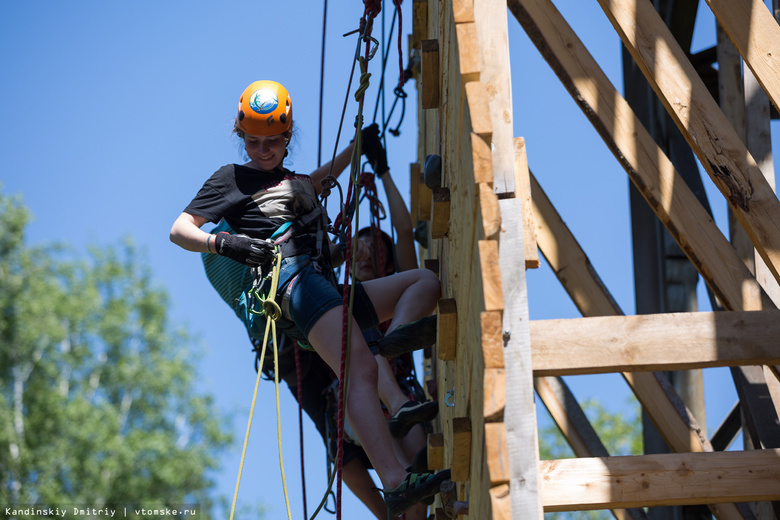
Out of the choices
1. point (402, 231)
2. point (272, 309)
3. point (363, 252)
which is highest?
point (402, 231)

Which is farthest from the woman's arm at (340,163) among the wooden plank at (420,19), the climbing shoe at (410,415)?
the climbing shoe at (410,415)

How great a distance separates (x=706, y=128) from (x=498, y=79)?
97 cm

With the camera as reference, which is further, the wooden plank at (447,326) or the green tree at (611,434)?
the green tree at (611,434)

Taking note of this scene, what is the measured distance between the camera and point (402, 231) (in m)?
5.31

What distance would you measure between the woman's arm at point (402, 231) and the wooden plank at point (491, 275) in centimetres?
307

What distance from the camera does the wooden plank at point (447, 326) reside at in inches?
117

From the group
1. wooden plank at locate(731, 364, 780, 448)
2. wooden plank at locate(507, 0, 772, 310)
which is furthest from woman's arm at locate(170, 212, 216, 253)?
wooden plank at locate(731, 364, 780, 448)

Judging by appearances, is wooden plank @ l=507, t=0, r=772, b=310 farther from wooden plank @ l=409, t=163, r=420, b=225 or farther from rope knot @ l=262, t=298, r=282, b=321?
wooden plank @ l=409, t=163, r=420, b=225

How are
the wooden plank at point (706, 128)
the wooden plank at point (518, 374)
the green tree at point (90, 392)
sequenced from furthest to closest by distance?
1. the green tree at point (90, 392)
2. the wooden plank at point (706, 128)
3. the wooden plank at point (518, 374)

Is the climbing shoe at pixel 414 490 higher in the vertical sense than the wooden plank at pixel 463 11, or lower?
lower

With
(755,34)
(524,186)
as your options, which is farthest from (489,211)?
(755,34)

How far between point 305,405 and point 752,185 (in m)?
2.70

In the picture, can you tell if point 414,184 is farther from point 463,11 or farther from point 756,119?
point 463,11

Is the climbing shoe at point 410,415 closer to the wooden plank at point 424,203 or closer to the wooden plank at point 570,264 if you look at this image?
the wooden plank at point 570,264
